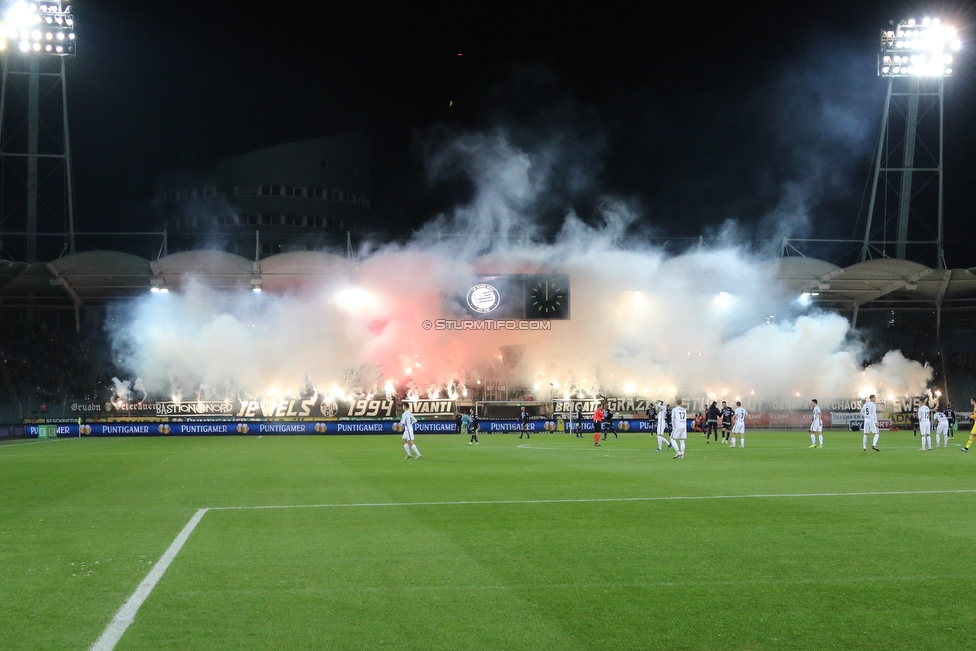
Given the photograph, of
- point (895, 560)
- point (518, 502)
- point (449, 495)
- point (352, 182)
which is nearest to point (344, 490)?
point (449, 495)

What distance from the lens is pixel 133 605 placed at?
25.6ft

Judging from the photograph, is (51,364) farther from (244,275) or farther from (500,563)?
(500,563)

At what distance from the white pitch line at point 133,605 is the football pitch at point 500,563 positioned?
2.1 inches

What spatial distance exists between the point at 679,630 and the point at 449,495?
993 cm

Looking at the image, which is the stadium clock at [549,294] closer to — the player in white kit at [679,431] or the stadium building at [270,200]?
the stadium building at [270,200]

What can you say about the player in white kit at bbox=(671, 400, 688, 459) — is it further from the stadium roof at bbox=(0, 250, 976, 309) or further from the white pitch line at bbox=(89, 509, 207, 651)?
the stadium roof at bbox=(0, 250, 976, 309)

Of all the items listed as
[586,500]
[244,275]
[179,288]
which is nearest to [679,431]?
[586,500]

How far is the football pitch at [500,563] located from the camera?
271 inches

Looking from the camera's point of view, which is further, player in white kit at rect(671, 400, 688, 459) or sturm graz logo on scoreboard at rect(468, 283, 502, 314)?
sturm graz logo on scoreboard at rect(468, 283, 502, 314)

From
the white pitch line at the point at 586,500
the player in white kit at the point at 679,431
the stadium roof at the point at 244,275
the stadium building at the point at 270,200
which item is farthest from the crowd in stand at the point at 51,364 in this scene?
the white pitch line at the point at 586,500

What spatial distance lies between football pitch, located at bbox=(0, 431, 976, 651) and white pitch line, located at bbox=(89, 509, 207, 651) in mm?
54

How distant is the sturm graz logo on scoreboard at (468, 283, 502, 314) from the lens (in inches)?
2244

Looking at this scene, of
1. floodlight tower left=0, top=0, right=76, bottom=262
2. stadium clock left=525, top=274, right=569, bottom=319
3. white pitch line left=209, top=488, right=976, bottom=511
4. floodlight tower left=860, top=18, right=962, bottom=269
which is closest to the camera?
white pitch line left=209, top=488, right=976, bottom=511

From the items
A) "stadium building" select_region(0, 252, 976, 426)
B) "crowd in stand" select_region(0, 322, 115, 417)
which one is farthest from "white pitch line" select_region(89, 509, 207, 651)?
"crowd in stand" select_region(0, 322, 115, 417)
